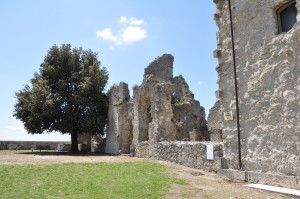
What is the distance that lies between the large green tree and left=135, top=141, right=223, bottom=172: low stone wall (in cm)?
898

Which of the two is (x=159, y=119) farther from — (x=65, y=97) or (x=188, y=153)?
(x=65, y=97)

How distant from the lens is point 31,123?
2167 centimetres

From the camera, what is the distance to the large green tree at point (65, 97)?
71.4 ft

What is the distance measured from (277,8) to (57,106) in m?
19.0

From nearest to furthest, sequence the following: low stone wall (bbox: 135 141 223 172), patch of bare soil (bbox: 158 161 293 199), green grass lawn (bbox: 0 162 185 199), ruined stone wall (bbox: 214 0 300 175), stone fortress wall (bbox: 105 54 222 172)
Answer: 1. patch of bare soil (bbox: 158 161 293 199)
2. green grass lawn (bbox: 0 162 185 199)
3. ruined stone wall (bbox: 214 0 300 175)
4. low stone wall (bbox: 135 141 223 172)
5. stone fortress wall (bbox: 105 54 222 172)

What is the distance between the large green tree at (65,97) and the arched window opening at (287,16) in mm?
17105

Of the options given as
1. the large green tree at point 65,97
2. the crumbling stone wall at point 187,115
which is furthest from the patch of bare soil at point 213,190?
the large green tree at point 65,97

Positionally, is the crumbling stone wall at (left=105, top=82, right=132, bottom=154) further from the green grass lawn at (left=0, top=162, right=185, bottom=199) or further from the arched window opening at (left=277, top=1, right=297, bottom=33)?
the arched window opening at (left=277, top=1, right=297, bottom=33)

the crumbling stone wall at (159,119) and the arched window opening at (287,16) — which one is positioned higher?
the arched window opening at (287,16)

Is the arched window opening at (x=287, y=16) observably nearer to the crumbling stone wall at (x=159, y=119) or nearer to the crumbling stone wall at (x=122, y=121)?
the crumbling stone wall at (x=159, y=119)

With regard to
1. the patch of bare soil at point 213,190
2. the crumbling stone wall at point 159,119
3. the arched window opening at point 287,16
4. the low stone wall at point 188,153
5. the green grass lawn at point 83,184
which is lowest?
the patch of bare soil at point 213,190

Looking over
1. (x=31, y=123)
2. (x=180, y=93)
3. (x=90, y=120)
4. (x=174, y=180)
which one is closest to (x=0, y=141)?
(x=31, y=123)

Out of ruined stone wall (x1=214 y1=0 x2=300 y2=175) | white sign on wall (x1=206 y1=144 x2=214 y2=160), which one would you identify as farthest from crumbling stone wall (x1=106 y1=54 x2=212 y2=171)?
ruined stone wall (x1=214 y1=0 x2=300 y2=175)

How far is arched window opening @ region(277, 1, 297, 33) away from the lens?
7264 millimetres
